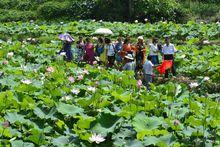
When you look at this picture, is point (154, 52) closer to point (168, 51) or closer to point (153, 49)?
point (153, 49)

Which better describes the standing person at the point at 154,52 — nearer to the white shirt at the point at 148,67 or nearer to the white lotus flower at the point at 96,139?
the white shirt at the point at 148,67

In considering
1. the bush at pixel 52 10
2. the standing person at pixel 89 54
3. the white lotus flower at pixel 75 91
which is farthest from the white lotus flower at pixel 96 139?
the bush at pixel 52 10

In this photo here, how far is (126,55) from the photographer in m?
11.1

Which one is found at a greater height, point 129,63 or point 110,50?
point 129,63

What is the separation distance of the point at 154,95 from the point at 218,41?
1054cm

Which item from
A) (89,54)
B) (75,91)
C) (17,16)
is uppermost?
(75,91)

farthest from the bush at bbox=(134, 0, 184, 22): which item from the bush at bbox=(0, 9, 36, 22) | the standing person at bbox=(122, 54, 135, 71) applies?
the standing person at bbox=(122, 54, 135, 71)

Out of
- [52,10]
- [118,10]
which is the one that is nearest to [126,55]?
[118,10]

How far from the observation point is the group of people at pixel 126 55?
1068 centimetres

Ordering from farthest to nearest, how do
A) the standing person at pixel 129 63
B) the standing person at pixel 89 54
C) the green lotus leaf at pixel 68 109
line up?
1. the standing person at pixel 89 54
2. the standing person at pixel 129 63
3. the green lotus leaf at pixel 68 109

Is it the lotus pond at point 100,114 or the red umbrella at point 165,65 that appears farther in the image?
the red umbrella at point 165,65

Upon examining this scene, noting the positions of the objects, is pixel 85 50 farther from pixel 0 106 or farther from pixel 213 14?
pixel 213 14

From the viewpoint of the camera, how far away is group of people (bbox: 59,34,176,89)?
10.7m

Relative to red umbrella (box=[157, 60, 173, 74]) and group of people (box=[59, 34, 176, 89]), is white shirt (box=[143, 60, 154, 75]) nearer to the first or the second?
group of people (box=[59, 34, 176, 89])
